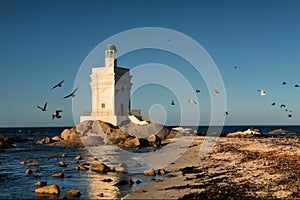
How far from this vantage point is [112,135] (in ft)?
167

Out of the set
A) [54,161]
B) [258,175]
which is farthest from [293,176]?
[54,161]

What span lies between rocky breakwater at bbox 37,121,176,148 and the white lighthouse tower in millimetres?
1687

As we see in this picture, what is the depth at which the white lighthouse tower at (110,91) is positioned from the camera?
2117 inches

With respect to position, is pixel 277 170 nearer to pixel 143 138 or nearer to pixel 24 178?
pixel 24 178

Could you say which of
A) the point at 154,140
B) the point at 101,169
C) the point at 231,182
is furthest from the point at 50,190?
the point at 154,140

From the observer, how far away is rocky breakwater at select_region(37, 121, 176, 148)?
50.5 metres

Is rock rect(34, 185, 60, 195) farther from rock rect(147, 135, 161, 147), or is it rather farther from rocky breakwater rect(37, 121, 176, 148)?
rock rect(147, 135, 161, 147)

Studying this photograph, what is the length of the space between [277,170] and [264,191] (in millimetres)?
4990

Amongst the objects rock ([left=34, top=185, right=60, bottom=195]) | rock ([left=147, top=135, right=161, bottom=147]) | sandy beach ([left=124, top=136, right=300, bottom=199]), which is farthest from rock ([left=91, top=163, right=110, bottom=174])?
rock ([left=147, top=135, right=161, bottom=147])

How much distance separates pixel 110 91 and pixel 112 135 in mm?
7193

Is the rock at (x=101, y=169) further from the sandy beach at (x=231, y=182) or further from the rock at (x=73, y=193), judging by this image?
the rock at (x=73, y=193)

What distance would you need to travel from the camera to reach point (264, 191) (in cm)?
1530

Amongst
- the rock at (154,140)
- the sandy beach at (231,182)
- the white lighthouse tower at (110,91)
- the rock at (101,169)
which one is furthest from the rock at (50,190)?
the white lighthouse tower at (110,91)

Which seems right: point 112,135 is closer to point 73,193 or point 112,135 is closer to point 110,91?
point 110,91
